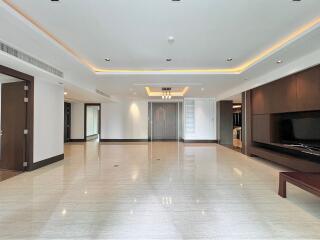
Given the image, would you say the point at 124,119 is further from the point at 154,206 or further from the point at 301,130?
the point at 154,206

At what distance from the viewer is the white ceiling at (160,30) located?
9.24 ft

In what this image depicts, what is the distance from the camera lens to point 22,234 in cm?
238

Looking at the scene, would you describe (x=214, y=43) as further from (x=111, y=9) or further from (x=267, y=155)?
(x=267, y=155)

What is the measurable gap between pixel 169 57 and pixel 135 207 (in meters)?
3.47

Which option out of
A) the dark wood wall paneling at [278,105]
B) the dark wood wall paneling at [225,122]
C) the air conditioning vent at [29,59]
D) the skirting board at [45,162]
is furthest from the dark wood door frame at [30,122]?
the dark wood wall paneling at [225,122]

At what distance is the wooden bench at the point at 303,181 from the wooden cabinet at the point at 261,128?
120 inches

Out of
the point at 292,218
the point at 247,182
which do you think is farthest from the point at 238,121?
the point at 292,218

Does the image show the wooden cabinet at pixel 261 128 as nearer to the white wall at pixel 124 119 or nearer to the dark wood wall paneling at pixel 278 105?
the dark wood wall paneling at pixel 278 105

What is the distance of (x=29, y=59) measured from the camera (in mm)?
4328

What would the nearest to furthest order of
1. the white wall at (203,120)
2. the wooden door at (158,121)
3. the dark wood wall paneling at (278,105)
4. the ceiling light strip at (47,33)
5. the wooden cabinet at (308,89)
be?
the ceiling light strip at (47,33) → the wooden cabinet at (308,89) → the dark wood wall paneling at (278,105) → the white wall at (203,120) → the wooden door at (158,121)

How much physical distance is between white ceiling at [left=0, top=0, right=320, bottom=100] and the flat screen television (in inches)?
60.4

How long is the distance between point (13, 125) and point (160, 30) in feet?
15.4

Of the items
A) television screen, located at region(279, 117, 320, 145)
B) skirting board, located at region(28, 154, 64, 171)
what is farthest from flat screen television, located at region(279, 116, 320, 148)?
skirting board, located at region(28, 154, 64, 171)

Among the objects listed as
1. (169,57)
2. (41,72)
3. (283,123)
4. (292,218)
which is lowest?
(292,218)
